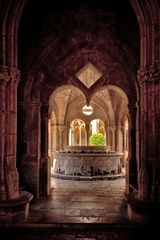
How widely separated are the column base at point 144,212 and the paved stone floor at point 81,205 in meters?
0.34

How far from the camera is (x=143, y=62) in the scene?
4566mm

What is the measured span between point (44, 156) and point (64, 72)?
2386 mm

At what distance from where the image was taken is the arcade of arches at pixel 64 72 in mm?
4379

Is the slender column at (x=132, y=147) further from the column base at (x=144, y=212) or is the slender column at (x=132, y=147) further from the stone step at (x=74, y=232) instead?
the stone step at (x=74, y=232)

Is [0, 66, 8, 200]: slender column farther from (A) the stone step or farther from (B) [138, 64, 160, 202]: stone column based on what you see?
(B) [138, 64, 160, 202]: stone column

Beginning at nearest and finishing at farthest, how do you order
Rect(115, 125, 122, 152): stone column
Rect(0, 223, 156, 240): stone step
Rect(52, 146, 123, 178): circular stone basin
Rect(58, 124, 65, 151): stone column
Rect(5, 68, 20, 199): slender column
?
Rect(0, 223, 156, 240): stone step < Rect(5, 68, 20, 199): slender column < Rect(52, 146, 123, 178): circular stone basin < Rect(115, 125, 122, 152): stone column < Rect(58, 124, 65, 151): stone column

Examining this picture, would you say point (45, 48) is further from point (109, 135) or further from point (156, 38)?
point (109, 135)

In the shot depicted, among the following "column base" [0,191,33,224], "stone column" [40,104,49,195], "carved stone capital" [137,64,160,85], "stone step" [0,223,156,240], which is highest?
"carved stone capital" [137,64,160,85]

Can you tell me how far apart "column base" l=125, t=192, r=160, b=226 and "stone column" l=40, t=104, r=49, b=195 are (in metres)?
2.89

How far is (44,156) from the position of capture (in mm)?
6746

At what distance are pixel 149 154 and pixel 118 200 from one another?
2180 mm

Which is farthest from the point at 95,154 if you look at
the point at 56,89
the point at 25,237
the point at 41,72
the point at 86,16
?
the point at 25,237

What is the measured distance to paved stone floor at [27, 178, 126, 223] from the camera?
181 inches

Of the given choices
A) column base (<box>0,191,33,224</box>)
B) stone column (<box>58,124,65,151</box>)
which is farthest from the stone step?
stone column (<box>58,124,65,151</box>)
